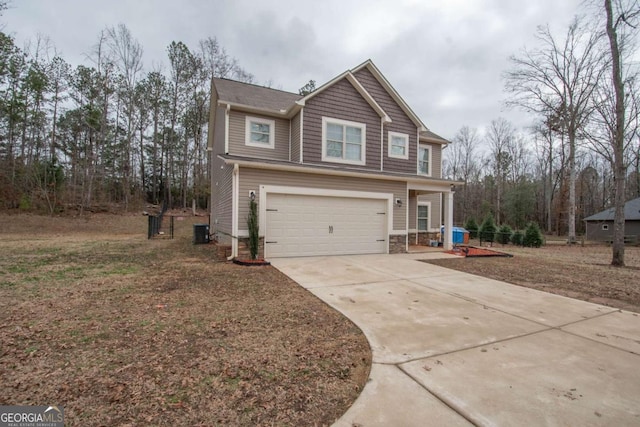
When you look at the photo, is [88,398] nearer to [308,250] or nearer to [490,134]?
[308,250]

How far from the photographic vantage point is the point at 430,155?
1433 cm

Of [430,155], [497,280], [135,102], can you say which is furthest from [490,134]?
[135,102]

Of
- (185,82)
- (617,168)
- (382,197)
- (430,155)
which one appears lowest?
(382,197)

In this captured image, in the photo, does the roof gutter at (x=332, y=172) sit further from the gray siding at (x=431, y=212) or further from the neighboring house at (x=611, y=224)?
the neighboring house at (x=611, y=224)

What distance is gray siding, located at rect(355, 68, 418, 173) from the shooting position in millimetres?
11508

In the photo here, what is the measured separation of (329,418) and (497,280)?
238 inches

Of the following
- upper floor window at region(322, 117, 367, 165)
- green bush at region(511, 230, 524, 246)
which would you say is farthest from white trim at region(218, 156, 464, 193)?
green bush at region(511, 230, 524, 246)

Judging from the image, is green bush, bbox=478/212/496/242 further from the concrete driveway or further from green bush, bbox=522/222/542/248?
the concrete driveway

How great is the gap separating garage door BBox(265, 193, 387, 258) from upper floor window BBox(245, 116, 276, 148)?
114 inches

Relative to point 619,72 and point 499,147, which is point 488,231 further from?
→ point 499,147

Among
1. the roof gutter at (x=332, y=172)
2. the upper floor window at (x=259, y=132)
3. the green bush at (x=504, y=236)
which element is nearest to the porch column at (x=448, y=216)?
the roof gutter at (x=332, y=172)

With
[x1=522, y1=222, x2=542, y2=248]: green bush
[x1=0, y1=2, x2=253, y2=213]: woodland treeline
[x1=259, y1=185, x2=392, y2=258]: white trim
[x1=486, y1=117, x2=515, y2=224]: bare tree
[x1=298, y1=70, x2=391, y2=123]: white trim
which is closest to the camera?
[x1=259, y1=185, x2=392, y2=258]: white trim

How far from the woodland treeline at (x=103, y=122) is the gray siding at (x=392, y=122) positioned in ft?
51.3

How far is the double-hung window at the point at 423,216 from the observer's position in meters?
13.8
